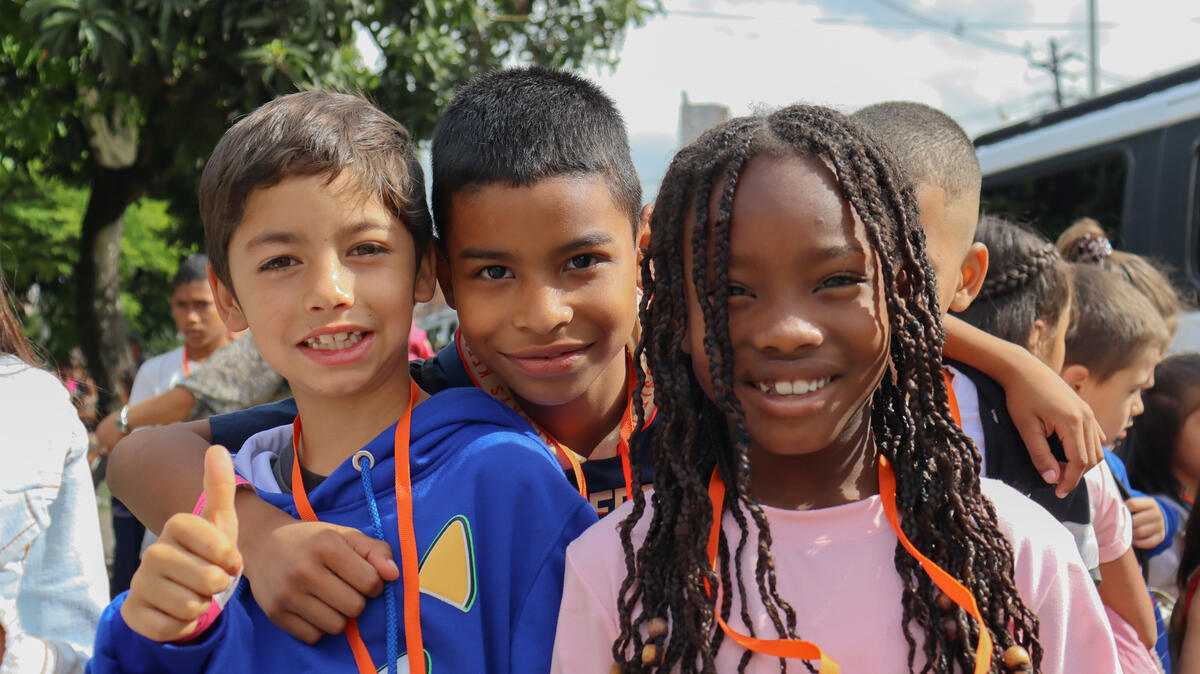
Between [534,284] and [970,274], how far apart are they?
97cm

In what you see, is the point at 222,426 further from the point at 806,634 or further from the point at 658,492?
the point at 806,634

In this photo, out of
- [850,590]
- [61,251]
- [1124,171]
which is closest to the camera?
[850,590]

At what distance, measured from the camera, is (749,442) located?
1399 mm

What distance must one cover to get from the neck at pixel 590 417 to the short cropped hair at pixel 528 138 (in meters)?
0.33

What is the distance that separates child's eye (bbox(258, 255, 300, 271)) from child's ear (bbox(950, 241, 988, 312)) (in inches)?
51.9

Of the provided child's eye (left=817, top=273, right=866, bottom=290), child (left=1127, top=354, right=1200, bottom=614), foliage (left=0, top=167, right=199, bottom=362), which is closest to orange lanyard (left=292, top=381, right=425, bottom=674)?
child's eye (left=817, top=273, right=866, bottom=290)

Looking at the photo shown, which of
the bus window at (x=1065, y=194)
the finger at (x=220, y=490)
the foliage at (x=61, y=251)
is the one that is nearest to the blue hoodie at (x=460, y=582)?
the finger at (x=220, y=490)

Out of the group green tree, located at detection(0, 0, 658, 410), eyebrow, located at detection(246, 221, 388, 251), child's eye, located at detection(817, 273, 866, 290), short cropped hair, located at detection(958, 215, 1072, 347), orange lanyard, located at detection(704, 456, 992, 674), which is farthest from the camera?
green tree, located at detection(0, 0, 658, 410)

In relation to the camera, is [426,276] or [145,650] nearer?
[145,650]

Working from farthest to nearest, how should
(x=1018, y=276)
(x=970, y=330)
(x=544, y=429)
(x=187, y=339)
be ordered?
1. (x=187, y=339)
2. (x=1018, y=276)
3. (x=970, y=330)
4. (x=544, y=429)

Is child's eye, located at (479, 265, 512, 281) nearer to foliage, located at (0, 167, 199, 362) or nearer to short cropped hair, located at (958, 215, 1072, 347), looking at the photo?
short cropped hair, located at (958, 215, 1072, 347)

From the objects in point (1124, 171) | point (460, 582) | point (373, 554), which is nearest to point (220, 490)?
point (373, 554)

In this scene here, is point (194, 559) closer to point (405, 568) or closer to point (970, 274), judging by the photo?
point (405, 568)

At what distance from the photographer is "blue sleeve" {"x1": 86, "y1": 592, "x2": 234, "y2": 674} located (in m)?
1.43
